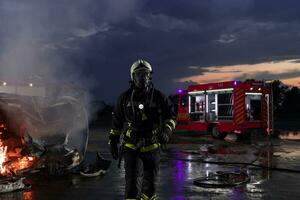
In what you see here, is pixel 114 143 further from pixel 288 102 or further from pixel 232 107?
pixel 288 102

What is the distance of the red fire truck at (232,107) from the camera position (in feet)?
66.0

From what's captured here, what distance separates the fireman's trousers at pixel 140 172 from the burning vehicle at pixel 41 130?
10.8ft

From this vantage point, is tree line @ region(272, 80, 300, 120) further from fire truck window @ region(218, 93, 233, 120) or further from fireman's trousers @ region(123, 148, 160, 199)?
fireman's trousers @ region(123, 148, 160, 199)

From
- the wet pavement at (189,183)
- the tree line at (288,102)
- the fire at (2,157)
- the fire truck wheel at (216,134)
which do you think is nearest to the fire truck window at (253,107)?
the fire truck wheel at (216,134)

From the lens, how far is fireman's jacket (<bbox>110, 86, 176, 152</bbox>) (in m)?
5.15

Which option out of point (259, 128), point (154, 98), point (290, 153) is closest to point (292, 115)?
point (259, 128)

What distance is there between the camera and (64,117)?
9227 mm

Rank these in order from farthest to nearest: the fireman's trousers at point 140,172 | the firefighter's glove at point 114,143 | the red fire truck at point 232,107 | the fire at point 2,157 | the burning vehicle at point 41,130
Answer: the red fire truck at point 232,107 → the burning vehicle at point 41,130 → the fire at point 2,157 → the firefighter's glove at point 114,143 → the fireman's trousers at point 140,172

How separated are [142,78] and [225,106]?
16.1m

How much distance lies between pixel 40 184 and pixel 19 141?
86 cm

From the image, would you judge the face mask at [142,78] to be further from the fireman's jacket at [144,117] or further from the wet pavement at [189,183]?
the wet pavement at [189,183]

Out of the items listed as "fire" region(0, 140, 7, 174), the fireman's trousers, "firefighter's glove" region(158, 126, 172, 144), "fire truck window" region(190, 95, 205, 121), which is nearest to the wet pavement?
"fire" region(0, 140, 7, 174)

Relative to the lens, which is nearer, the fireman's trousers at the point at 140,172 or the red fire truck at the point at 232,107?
the fireman's trousers at the point at 140,172

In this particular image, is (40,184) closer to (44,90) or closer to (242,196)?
(44,90)
